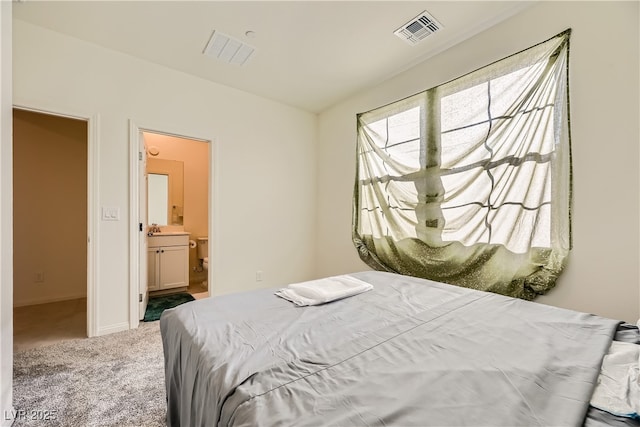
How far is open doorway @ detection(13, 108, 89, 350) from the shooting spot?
3.14m

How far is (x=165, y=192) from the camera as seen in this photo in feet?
14.3

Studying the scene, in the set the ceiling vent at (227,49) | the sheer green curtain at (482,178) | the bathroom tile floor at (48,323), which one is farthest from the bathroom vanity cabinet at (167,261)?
the sheer green curtain at (482,178)

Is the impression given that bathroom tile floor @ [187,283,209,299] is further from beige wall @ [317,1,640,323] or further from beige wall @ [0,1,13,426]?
beige wall @ [317,1,640,323]

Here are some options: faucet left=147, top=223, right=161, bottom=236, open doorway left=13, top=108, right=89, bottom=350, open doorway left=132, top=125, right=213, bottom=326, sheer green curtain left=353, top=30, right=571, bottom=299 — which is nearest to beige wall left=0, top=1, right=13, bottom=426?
open doorway left=13, top=108, right=89, bottom=350

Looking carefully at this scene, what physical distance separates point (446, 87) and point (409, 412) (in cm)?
256

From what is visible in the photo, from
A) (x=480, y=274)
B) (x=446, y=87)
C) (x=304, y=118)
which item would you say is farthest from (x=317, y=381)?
(x=304, y=118)

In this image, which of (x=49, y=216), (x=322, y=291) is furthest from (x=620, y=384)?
(x=49, y=216)

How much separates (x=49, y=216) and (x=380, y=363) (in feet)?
14.4

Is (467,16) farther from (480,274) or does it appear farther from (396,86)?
(480,274)

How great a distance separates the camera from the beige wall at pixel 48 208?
3.16m

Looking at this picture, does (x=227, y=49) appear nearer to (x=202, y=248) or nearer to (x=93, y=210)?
(x=93, y=210)

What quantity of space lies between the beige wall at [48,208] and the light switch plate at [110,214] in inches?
65.2

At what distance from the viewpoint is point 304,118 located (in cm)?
384

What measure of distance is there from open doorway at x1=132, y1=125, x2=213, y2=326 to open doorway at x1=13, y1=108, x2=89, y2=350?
0.81 metres
